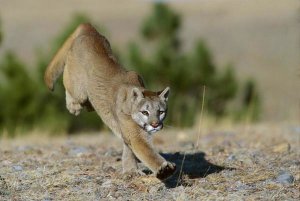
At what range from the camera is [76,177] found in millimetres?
8039

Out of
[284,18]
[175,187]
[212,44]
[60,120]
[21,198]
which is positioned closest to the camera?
[21,198]

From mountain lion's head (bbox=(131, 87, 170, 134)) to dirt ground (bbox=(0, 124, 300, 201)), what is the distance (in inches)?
27.0

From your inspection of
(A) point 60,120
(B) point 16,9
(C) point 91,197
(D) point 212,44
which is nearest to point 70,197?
(C) point 91,197

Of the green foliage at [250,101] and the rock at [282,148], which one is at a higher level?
the rock at [282,148]

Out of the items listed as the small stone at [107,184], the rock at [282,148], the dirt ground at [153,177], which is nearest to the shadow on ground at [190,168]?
the dirt ground at [153,177]

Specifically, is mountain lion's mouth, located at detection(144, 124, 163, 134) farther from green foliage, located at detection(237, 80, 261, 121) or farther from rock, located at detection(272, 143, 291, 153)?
green foliage, located at detection(237, 80, 261, 121)

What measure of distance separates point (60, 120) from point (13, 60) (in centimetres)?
273

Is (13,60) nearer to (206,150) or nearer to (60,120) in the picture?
(60,120)

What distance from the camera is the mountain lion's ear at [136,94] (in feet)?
26.0

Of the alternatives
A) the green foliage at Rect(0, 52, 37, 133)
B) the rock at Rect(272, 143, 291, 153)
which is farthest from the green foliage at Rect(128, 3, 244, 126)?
the rock at Rect(272, 143, 291, 153)

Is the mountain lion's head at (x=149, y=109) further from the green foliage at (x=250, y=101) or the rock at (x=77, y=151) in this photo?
the green foliage at (x=250, y=101)

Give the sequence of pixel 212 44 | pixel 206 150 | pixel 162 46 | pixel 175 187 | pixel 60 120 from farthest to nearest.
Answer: pixel 212 44
pixel 162 46
pixel 60 120
pixel 206 150
pixel 175 187

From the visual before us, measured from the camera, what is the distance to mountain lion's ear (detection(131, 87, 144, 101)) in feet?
26.0

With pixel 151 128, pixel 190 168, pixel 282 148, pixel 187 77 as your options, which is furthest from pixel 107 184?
pixel 187 77
